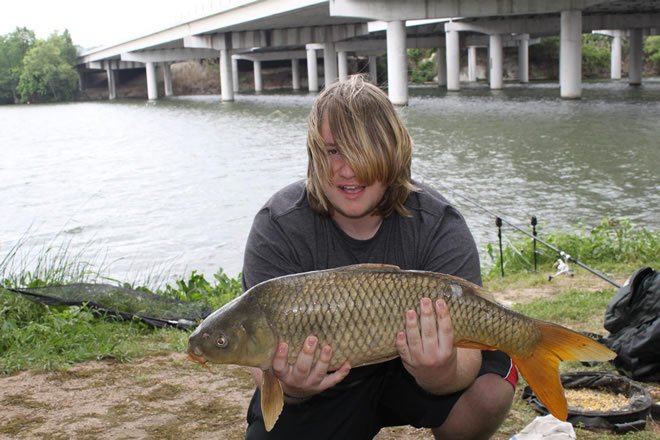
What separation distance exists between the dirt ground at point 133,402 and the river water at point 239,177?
3922 millimetres

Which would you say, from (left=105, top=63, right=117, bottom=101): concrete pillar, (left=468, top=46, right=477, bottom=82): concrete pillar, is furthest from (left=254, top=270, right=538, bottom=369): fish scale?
(left=105, top=63, right=117, bottom=101): concrete pillar

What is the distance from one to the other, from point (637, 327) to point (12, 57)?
310ft

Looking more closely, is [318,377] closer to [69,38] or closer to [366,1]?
[366,1]

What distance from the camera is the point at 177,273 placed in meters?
9.64

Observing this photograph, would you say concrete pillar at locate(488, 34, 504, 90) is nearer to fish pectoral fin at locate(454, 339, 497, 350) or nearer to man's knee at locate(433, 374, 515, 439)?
man's knee at locate(433, 374, 515, 439)

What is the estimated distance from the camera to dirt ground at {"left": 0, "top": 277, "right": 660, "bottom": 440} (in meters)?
3.60

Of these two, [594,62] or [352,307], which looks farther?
[594,62]

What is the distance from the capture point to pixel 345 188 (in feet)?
8.70

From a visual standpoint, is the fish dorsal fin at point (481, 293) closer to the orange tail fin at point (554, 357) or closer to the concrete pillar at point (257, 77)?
the orange tail fin at point (554, 357)

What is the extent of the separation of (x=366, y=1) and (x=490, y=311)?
3303cm

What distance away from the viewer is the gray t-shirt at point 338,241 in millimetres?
2709

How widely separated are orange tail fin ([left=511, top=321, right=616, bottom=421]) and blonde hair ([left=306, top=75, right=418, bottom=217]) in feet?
2.21

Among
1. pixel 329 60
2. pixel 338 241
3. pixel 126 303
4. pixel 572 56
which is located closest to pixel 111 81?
pixel 329 60

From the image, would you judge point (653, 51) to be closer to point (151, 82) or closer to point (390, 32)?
point (390, 32)
